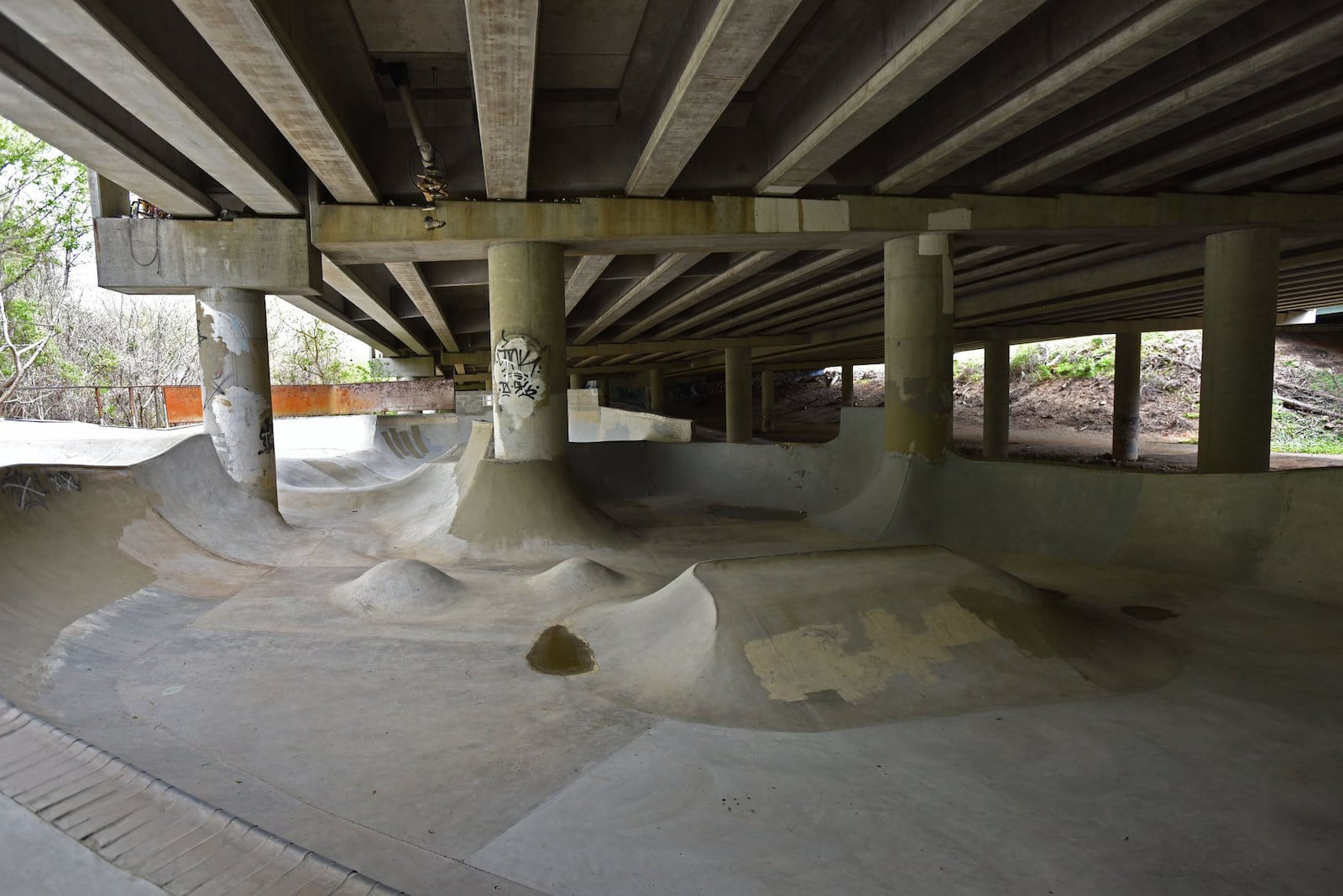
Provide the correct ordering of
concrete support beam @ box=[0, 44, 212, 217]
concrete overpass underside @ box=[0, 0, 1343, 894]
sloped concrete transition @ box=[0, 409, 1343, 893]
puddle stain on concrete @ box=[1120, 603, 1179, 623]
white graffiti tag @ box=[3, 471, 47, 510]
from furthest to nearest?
white graffiti tag @ box=[3, 471, 47, 510], puddle stain on concrete @ box=[1120, 603, 1179, 623], concrete support beam @ box=[0, 44, 212, 217], concrete overpass underside @ box=[0, 0, 1343, 894], sloped concrete transition @ box=[0, 409, 1343, 893]

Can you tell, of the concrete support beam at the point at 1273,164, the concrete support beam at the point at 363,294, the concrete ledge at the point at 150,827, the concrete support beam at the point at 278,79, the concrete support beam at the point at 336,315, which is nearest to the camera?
the concrete ledge at the point at 150,827

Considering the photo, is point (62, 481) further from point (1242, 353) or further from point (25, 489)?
point (1242, 353)

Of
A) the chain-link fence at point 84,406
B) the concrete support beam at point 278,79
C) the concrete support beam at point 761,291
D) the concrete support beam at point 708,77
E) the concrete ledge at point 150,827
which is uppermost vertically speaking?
the concrete support beam at point 708,77

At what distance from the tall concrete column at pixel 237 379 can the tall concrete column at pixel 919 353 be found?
10.8 metres

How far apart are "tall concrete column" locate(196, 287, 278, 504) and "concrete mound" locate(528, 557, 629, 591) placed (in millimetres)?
6309

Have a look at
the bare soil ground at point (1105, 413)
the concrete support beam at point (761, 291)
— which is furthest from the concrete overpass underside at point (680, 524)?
the bare soil ground at point (1105, 413)

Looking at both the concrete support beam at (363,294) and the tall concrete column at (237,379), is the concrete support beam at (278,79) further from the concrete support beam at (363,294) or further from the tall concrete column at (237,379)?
the concrete support beam at (363,294)

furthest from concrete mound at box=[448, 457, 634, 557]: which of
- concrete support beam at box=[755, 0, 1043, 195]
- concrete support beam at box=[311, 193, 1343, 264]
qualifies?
concrete support beam at box=[755, 0, 1043, 195]

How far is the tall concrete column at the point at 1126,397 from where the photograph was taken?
26859 mm

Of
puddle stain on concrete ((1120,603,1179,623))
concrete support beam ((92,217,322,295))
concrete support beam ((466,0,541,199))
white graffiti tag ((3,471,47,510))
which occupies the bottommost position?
puddle stain on concrete ((1120,603,1179,623))

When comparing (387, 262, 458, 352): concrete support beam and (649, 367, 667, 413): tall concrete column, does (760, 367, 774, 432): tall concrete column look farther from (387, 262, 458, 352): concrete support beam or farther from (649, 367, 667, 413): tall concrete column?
(387, 262, 458, 352): concrete support beam

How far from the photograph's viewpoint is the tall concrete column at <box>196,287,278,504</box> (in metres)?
11.9

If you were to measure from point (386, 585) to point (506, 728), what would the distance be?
3960mm

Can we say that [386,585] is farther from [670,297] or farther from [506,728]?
[670,297]
